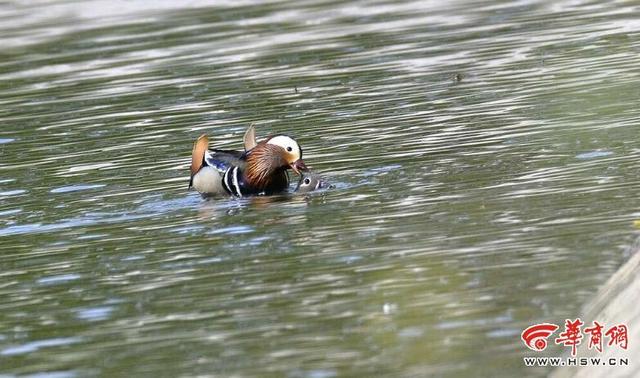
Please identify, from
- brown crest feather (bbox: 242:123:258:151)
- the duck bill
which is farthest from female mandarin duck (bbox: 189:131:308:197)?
brown crest feather (bbox: 242:123:258:151)

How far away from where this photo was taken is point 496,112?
55.3 feet

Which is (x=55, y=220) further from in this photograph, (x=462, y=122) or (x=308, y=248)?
(x=462, y=122)

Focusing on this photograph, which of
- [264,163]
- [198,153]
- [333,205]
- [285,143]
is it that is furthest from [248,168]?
[333,205]

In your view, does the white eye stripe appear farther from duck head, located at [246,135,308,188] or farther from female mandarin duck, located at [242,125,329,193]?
female mandarin duck, located at [242,125,329,193]

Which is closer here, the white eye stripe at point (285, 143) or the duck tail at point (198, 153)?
the white eye stripe at point (285, 143)

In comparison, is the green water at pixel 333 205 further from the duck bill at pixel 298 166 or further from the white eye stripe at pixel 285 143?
the white eye stripe at pixel 285 143

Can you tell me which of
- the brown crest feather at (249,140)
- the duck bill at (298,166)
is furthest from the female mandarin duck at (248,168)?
the brown crest feather at (249,140)

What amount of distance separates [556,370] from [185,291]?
3.36m

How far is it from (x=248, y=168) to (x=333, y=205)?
1.21 meters

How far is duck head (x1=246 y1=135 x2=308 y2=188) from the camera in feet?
45.3

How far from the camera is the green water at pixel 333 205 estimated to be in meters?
9.12

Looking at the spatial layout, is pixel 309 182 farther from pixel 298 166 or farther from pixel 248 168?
pixel 248 168

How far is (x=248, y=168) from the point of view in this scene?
45.9 ft

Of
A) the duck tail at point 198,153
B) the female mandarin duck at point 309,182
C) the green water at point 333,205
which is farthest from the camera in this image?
the duck tail at point 198,153
